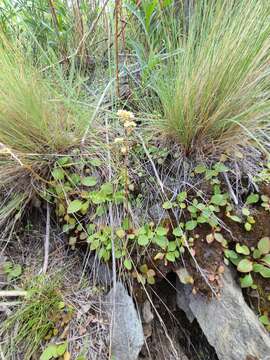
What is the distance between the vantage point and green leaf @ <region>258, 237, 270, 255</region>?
76cm

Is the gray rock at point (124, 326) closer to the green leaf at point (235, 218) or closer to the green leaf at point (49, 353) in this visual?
the green leaf at point (49, 353)

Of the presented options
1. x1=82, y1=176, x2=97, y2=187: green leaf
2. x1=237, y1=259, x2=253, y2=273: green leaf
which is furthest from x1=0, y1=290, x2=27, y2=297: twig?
x1=237, y1=259, x2=253, y2=273: green leaf

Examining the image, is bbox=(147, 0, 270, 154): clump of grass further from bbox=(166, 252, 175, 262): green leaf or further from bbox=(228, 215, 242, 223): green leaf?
bbox=(166, 252, 175, 262): green leaf

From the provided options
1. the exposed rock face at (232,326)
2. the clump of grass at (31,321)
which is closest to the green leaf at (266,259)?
the exposed rock face at (232,326)

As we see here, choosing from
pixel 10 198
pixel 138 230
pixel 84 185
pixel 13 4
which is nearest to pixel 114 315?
pixel 138 230

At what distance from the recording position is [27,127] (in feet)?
2.97

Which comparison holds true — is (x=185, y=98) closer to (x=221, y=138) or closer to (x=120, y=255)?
(x=221, y=138)

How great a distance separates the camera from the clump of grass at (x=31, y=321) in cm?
76

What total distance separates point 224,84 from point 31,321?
0.93 m

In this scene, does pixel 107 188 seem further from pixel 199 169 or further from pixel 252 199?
pixel 252 199

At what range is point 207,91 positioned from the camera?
0.84m

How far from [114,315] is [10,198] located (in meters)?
0.55

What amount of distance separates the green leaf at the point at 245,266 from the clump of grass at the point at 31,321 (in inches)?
21.5

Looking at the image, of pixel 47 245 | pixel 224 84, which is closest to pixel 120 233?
pixel 47 245
